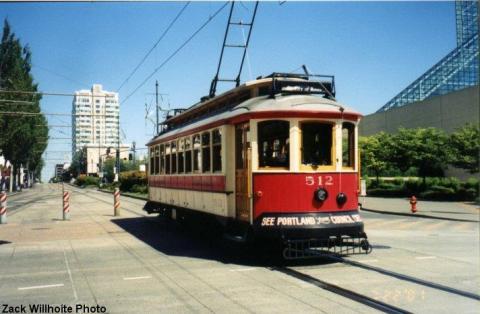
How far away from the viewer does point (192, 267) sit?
984cm

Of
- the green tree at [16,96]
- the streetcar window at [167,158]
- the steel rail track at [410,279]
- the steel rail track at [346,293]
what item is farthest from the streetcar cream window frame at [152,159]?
the green tree at [16,96]

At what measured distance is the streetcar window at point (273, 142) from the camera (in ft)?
33.0

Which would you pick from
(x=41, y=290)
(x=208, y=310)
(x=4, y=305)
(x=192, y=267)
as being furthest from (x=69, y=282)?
(x=208, y=310)

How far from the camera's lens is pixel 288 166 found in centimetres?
993

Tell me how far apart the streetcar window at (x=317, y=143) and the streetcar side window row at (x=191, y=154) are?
2.03 m

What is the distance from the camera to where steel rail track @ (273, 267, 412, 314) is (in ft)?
21.6

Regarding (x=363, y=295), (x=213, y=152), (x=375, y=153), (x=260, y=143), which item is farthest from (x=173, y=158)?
(x=375, y=153)

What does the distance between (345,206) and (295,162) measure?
129 cm

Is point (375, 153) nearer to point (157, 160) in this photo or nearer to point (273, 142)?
point (157, 160)

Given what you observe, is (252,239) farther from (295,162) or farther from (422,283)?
(422,283)

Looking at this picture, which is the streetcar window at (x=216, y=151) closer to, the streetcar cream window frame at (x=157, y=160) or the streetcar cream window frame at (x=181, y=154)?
the streetcar cream window frame at (x=181, y=154)

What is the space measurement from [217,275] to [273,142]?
2775 mm

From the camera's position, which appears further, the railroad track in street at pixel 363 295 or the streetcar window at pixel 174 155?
the streetcar window at pixel 174 155

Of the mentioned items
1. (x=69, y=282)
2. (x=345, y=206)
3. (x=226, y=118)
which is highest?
(x=226, y=118)
